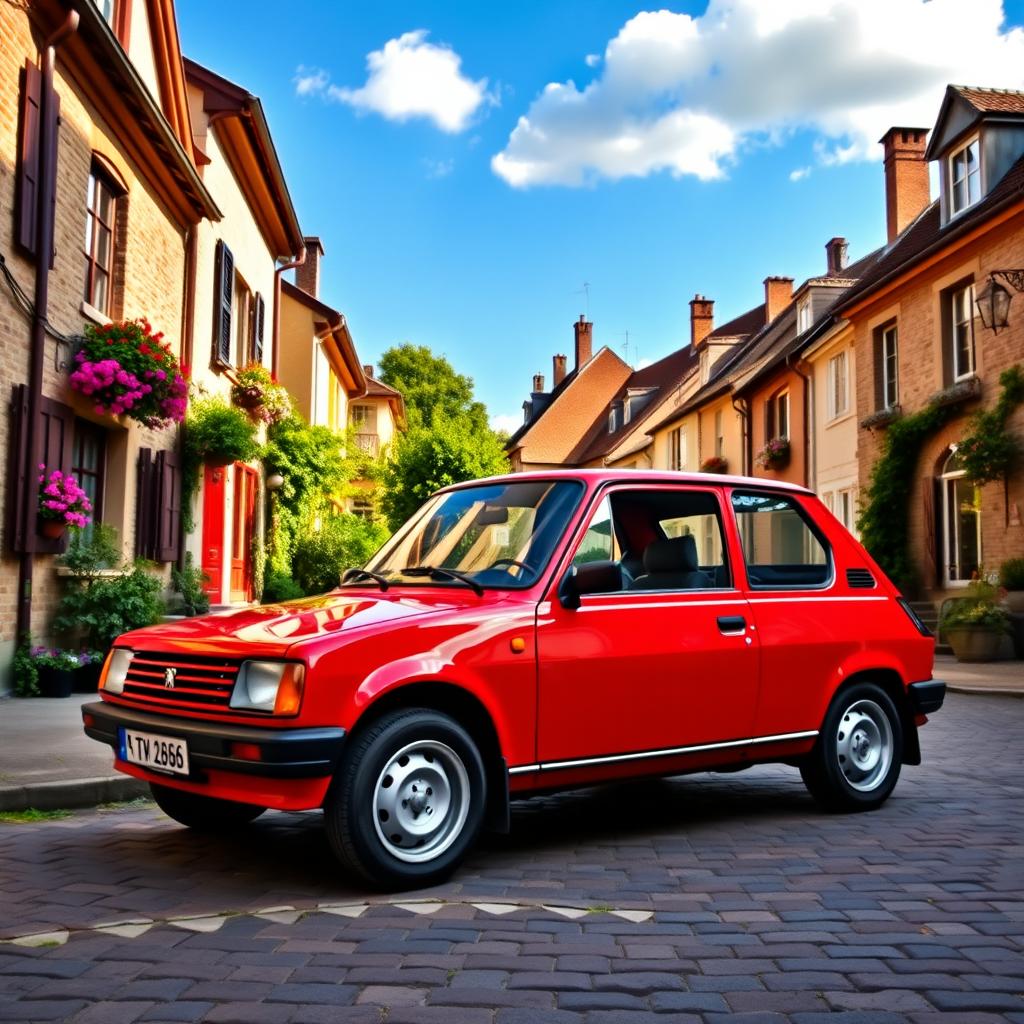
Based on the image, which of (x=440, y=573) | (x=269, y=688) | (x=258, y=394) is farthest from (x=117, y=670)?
(x=258, y=394)

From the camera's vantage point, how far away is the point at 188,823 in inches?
212

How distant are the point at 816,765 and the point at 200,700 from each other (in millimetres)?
3226

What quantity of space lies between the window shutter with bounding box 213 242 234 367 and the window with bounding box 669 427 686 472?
22.8 meters

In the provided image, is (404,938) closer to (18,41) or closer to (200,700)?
(200,700)

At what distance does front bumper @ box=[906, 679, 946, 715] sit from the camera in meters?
6.24

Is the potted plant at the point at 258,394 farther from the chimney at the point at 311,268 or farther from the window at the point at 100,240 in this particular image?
the chimney at the point at 311,268

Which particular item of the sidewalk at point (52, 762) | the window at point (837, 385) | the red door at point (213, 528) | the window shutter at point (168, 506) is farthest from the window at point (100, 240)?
the window at point (837, 385)

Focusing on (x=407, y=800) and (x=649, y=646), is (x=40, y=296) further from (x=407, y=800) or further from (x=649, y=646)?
(x=407, y=800)

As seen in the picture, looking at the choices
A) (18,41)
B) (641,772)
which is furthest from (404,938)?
(18,41)

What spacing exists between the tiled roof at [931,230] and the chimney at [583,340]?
138 ft

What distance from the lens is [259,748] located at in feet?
13.4

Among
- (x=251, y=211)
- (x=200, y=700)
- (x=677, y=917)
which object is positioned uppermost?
(x=251, y=211)

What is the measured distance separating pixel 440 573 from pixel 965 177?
1800 centimetres

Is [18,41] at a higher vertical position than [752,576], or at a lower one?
higher
